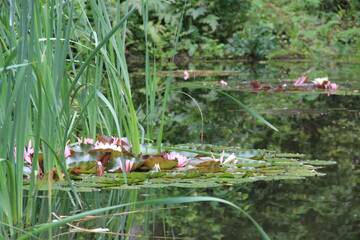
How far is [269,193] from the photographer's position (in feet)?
8.87

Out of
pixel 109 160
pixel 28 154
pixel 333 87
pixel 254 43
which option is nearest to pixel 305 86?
pixel 333 87

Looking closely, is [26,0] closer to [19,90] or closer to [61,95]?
[19,90]

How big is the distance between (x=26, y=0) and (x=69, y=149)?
100 cm

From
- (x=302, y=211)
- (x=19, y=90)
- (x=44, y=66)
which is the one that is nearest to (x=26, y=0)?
(x=19, y=90)

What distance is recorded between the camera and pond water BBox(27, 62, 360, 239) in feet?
7.20

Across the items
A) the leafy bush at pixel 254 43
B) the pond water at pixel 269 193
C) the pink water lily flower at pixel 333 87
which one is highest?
the leafy bush at pixel 254 43

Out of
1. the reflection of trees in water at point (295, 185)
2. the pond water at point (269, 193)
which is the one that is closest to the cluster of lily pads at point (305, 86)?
the pond water at point (269, 193)

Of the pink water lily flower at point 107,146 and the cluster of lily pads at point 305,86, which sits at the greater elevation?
the cluster of lily pads at point 305,86

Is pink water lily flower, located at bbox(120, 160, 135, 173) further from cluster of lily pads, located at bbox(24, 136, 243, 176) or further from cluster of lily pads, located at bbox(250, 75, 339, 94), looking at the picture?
cluster of lily pads, located at bbox(250, 75, 339, 94)

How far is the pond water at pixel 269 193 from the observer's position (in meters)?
2.20

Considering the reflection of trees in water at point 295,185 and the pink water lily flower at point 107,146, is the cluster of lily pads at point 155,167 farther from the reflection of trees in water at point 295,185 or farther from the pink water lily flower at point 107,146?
the reflection of trees in water at point 295,185

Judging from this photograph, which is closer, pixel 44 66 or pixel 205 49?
pixel 44 66

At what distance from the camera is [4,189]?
2.12 m

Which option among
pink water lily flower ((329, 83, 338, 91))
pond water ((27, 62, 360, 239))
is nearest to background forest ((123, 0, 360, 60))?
pink water lily flower ((329, 83, 338, 91))
